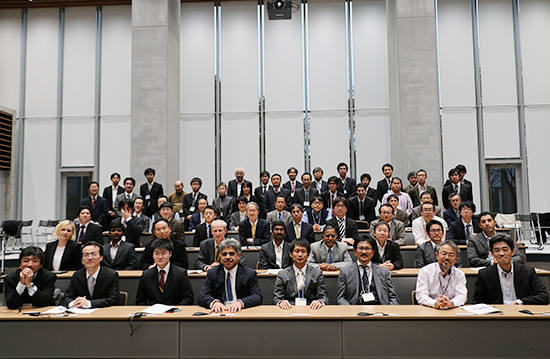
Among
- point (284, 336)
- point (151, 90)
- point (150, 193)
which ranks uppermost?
point (151, 90)

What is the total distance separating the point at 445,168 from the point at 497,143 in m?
1.38

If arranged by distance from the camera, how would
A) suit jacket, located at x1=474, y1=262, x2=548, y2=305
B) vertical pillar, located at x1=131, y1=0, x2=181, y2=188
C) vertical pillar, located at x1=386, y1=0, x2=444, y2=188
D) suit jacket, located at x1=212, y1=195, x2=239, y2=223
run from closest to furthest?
suit jacket, located at x1=474, y1=262, x2=548, y2=305 < suit jacket, located at x1=212, y1=195, x2=239, y2=223 < vertical pillar, located at x1=386, y1=0, x2=444, y2=188 < vertical pillar, located at x1=131, y1=0, x2=181, y2=188

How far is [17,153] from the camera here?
10750 mm

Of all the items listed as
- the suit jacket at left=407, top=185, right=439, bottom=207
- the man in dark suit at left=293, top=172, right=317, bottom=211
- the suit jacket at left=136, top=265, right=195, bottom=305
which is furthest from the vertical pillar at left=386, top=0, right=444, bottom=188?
the suit jacket at left=136, top=265, right=195, bottom=305

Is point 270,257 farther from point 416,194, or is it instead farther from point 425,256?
point 416,194

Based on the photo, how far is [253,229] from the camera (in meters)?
5.96

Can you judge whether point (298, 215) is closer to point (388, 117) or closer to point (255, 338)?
point (255, 338)

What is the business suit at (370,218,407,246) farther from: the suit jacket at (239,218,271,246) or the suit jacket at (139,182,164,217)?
the suit jacket at (139,182,164,217)

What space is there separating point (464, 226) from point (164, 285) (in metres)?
4.02

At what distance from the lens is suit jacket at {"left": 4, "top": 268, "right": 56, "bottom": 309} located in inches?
130

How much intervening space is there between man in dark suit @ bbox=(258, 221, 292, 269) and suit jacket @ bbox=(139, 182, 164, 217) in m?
3.36

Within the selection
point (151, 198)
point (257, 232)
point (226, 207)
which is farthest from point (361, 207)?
point (151, 198)

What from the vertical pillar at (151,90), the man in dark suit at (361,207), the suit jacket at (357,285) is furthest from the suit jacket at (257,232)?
the vertical pillar at (151,90)

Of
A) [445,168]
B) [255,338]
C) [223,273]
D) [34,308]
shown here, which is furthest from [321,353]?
[445,168]
